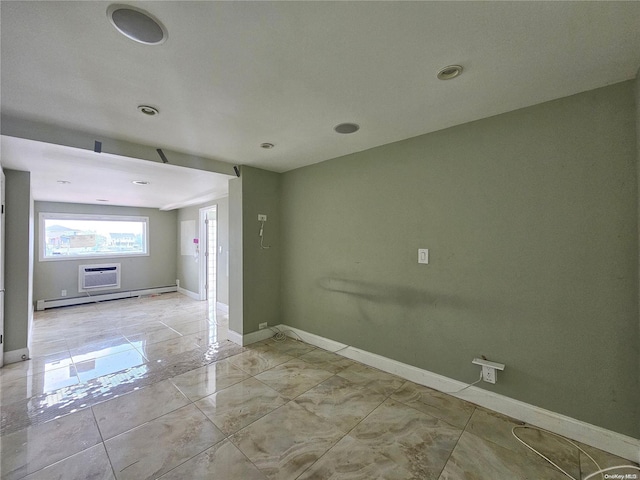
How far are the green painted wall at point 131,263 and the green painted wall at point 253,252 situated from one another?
427 centimetres

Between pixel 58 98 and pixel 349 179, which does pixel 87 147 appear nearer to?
pixel 58 98

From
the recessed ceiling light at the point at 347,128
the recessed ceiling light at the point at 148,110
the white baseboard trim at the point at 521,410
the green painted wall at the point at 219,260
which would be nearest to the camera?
the white baseboard trim at the point at 521,410

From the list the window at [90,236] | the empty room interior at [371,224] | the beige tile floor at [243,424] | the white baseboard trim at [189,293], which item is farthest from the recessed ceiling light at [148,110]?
the window at [90,236]

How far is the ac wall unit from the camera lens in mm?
5773

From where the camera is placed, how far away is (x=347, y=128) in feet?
7.84

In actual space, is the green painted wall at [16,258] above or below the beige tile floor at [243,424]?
above

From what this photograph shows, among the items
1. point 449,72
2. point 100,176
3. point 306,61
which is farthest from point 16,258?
point 449,72

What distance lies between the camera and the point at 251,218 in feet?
11.8

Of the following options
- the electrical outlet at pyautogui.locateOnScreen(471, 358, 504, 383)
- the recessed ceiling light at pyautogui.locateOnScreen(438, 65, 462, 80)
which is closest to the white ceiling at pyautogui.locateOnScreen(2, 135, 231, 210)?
the recessed ceiling light at pyautogui.locateOnScreen(438, 65, 462, 80)

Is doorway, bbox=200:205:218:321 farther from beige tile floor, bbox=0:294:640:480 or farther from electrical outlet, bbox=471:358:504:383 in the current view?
electrical outlet, bbox=471:358:504:383

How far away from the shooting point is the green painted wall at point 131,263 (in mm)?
5426

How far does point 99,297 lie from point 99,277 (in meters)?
0.46

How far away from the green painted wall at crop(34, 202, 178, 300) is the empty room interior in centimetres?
281

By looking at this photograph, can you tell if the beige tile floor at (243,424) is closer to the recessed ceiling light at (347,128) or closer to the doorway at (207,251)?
the recessed ceiling light at (347,128)
